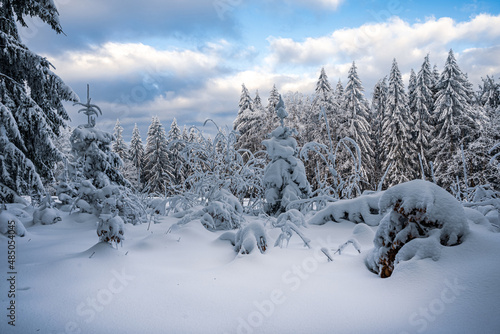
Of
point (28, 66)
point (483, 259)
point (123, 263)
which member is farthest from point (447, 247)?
point (28, 66)

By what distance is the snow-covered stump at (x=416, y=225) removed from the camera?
2357 millimetres

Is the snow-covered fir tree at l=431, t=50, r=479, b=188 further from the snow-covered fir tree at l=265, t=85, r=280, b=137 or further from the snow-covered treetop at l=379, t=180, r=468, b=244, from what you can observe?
the snow-covered treetop at l=379, t=180, r=468, b=244

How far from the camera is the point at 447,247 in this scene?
7.59 ft

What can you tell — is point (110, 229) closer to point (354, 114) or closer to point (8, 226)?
point (8, 226)

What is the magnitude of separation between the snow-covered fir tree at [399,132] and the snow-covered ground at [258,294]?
1061 inches

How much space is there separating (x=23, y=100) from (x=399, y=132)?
2925 centimetres

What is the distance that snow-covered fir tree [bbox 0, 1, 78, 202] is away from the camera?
249 inches

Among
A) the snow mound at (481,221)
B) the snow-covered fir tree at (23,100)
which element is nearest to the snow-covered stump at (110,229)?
the snow mound at (481,221)

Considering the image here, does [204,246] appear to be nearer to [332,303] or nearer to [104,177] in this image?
[332,303]

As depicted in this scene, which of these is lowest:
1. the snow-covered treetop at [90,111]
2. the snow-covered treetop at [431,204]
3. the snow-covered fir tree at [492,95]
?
the snow-covered treetop at [431,204]

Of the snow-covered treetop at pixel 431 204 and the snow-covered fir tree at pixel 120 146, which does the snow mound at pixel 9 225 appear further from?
the snow-covered fir tree at pixel 120 146

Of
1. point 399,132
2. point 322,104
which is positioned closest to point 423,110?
point 399,132

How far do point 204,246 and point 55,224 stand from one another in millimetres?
4403

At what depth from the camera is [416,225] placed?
2504 mm
